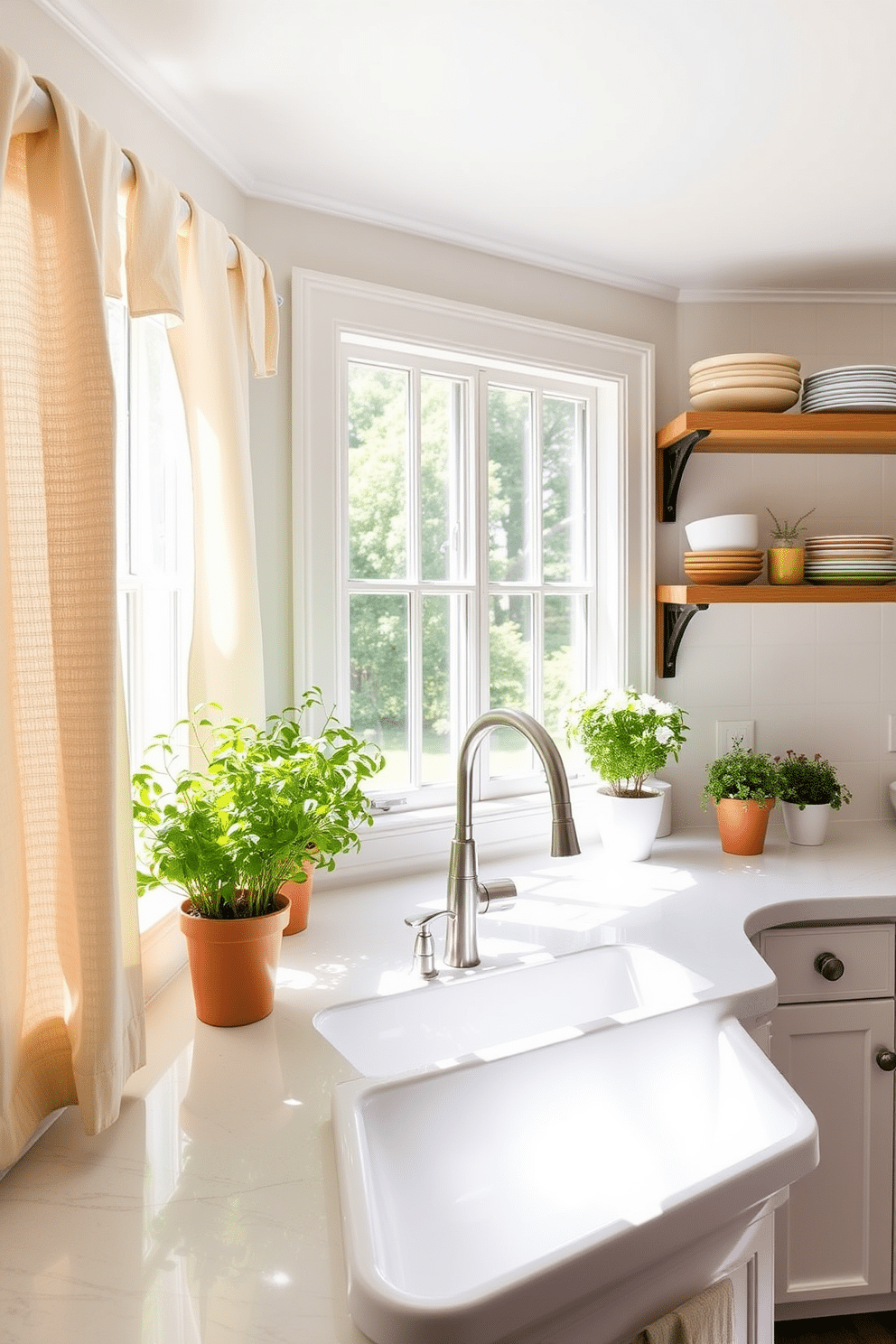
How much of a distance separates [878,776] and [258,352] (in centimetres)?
193

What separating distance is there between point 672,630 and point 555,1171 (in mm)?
1475

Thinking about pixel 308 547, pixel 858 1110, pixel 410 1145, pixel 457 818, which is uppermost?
pixel 308 547

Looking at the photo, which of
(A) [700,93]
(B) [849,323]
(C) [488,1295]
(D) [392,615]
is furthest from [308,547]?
(B) [849,323]

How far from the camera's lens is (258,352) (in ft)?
5.49

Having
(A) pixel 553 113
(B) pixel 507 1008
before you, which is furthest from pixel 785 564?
(B) pixel 507 1008

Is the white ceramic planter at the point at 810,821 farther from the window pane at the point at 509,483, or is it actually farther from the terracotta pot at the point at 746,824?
the window pane at the point at 509,483

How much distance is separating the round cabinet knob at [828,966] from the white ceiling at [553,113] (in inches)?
61.0

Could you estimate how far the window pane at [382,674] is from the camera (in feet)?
6.84

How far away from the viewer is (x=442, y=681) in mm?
2223

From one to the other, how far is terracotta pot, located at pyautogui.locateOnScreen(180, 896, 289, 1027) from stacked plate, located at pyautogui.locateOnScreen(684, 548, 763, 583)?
134 cm

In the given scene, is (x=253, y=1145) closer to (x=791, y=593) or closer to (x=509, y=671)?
(x=509, y=671)

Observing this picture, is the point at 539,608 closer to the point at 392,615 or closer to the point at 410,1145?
the point at 392,615

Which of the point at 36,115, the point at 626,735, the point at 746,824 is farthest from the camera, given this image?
the point at 746,824

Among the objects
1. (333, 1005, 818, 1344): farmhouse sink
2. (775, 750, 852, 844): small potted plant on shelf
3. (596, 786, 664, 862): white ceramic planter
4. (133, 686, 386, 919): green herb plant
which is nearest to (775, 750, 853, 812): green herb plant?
(775, 750, 852, 844): small potted plant on shelf
